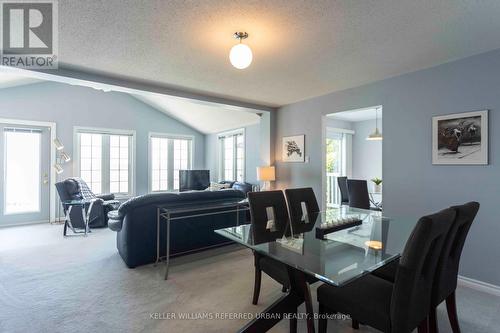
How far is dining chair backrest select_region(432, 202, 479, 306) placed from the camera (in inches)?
59.0

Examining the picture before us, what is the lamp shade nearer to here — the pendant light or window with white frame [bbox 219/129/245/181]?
window with white frame [bbox 219/129/245/181]

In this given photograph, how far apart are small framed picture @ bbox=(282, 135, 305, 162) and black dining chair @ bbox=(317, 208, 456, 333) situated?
309 centimetres

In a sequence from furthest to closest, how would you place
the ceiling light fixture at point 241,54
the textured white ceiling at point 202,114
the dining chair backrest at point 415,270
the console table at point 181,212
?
the textured white ceiling at point 202,114 → the console table at point 181,212 → the ceiling light fixture at point 241,54 → the dining chair backrest at point 415,270

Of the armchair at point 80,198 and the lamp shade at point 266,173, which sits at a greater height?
the lamp shade at point 266,173

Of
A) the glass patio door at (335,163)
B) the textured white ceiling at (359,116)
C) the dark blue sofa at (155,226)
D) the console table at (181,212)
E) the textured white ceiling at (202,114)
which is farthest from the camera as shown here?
the glass patio door at (335,163)

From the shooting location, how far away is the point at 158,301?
7.58ft

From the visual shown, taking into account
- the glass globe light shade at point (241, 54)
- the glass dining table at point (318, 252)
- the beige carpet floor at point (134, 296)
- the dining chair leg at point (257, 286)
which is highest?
the glass globe light shade at point (241, 54)

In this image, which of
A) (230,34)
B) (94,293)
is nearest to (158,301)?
(94,293)

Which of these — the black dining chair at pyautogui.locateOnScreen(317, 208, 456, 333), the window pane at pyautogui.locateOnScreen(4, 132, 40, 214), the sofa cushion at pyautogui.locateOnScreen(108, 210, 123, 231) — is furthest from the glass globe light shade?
the window pane at pyautogui.locateOnScreen(4, 132, 40, 214)

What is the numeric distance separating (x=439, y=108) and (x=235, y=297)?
305 cm

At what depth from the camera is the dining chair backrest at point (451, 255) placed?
59.0 inches

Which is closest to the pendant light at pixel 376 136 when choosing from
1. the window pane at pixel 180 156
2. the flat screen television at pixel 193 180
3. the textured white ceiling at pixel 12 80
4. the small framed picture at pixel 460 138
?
the small framed picture at pixel 460 138

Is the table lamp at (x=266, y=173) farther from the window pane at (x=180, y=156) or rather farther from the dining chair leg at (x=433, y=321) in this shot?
the window pane at (x=180, y=156)

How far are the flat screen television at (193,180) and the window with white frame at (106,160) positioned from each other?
4.91ft
